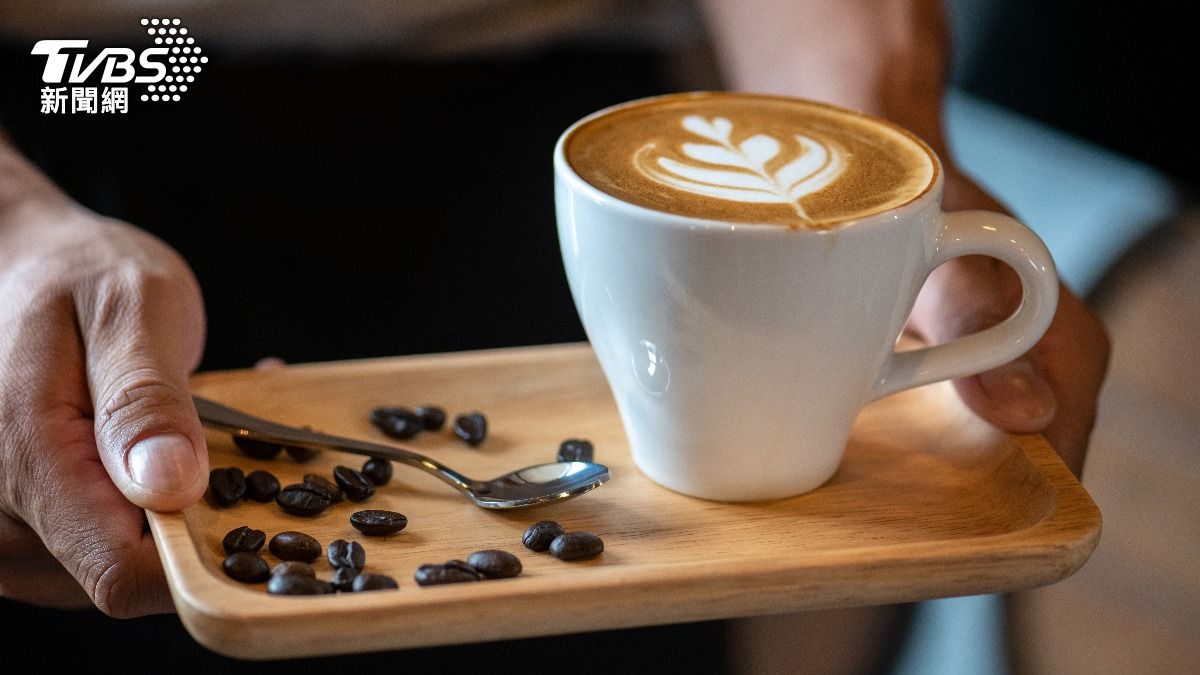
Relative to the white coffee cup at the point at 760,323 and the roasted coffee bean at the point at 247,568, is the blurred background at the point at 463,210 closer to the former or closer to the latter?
the white coffee cup at the point at 760,323

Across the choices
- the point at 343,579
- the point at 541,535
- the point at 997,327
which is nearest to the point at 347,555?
the point at 343,579

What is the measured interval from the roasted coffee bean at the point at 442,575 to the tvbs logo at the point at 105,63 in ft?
3.32

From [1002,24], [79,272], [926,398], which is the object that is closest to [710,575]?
[926,398]

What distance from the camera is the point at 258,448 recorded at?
3.54 feet

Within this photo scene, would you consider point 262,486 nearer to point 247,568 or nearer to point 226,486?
point 226,486

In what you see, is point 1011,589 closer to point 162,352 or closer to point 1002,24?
point 162,352

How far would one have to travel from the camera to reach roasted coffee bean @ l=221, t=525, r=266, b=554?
35.7 inches

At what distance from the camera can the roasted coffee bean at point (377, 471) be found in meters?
1.04

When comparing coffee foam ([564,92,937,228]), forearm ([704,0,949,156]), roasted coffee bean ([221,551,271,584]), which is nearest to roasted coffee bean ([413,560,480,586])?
roasted coffee bean ([221,551,271,584])

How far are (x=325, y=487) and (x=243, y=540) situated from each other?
0.11 m

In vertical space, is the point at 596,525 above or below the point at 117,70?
below

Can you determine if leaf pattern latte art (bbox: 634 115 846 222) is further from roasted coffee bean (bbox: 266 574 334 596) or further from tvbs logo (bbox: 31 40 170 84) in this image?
tvbs logo (bbox: 31 40 170 84)

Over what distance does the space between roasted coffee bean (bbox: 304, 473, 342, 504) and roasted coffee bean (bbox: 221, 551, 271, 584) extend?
Result: 0.14m

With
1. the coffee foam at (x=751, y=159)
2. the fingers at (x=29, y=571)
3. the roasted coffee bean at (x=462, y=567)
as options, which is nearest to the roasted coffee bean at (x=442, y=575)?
the roasted coffee bean at (x=462, y=567)
